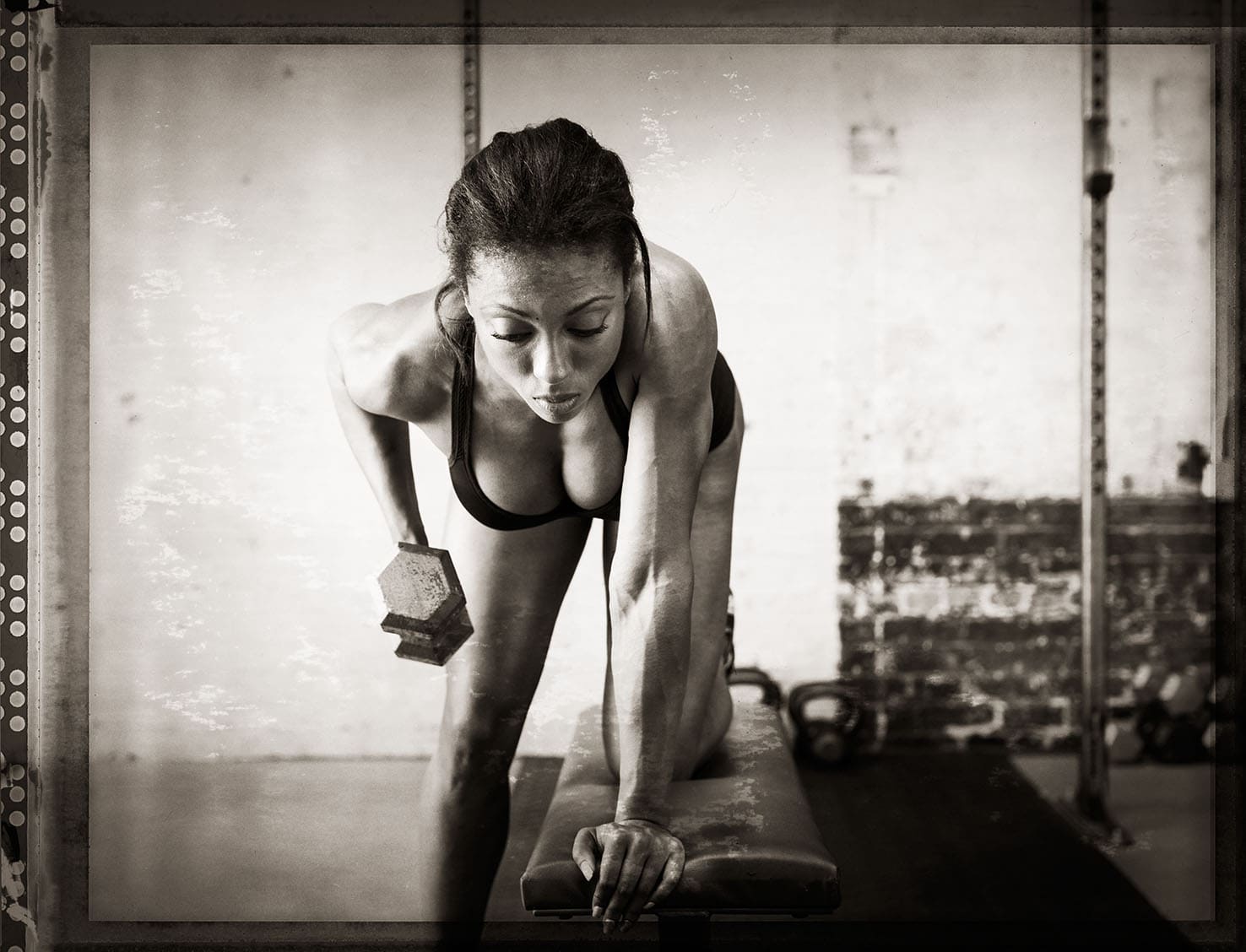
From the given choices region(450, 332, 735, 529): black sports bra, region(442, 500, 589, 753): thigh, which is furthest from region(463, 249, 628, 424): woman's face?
region(442, 500, 589, 753): thigh

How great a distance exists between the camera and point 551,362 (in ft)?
4.30

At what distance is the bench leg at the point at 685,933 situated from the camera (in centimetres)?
144

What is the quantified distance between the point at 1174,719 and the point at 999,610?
0.32m

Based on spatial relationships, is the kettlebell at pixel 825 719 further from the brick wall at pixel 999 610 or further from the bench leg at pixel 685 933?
the bench leg at pixel 685 933

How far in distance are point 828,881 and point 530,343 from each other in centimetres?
72

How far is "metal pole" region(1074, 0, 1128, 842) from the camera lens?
1.64 meters

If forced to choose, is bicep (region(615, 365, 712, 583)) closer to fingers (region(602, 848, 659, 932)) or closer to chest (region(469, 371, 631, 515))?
chest (region(469, 371, 631, 515))

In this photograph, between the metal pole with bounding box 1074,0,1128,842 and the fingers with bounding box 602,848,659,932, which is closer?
the fingers with bounding box 602,848,659,932

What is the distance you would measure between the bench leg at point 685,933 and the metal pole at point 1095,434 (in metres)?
0.68

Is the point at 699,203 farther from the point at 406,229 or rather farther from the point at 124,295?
the point at 124,295

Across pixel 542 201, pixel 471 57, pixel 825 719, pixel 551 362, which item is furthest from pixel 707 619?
pixel 471 57

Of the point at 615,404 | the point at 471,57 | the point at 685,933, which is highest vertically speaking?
the point at 471,57

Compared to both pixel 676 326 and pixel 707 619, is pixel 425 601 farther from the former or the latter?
pixel 676 326

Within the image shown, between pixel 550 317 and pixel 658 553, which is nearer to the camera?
pixel 550 317
